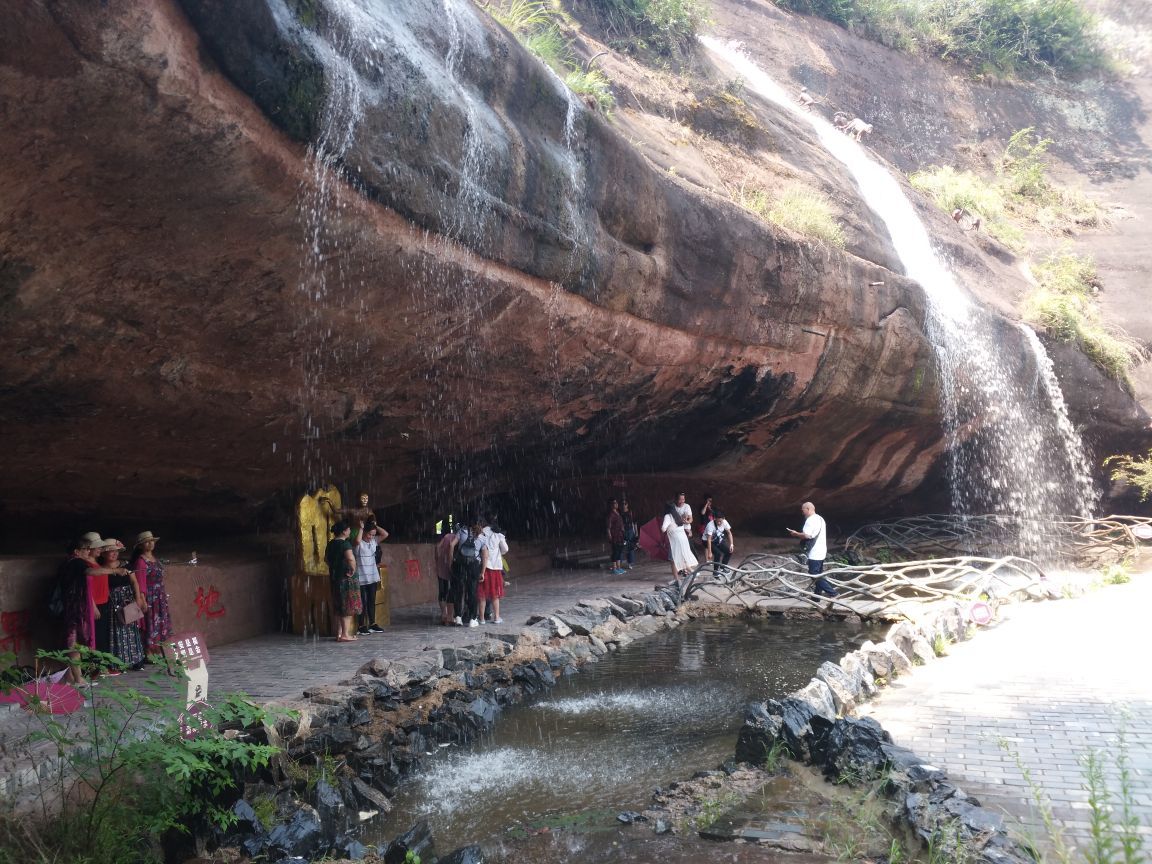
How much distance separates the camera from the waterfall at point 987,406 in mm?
16156

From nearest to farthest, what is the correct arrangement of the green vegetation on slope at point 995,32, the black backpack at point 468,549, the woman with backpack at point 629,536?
1. the black backpack at point 468,549
2. the woman with backpack at point 629,536
3. the green vegetation on slope at point 995,32

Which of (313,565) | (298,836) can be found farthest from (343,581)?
(298,836)

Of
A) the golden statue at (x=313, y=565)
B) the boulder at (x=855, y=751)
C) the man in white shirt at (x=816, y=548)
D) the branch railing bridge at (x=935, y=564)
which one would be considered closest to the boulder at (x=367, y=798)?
the boulder at (x=855, y=751)

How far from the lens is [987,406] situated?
55.2 ft

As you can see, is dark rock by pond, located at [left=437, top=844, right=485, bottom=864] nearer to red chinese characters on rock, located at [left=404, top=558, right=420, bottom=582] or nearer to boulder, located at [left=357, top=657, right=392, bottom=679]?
boulder, located at [left=357, top=657, right=392, bottom=679]

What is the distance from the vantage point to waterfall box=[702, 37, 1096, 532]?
53.0 ft

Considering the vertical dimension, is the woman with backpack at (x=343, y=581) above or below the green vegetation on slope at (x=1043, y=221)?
below

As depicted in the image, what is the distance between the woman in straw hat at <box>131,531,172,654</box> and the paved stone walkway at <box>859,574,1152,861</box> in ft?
19.0

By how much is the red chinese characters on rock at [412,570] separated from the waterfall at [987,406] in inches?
383

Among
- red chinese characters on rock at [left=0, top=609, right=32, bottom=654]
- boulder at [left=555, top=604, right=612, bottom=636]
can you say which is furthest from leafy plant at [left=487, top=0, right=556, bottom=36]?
red chinese characters on rock at [left=0, top=609, right=32, bottom=654]

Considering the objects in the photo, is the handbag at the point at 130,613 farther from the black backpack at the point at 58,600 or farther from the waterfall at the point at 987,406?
the waterfall at the point at 987,406

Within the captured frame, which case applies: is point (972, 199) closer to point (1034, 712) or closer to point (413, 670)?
point (1034, 712)

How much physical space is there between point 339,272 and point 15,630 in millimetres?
3748

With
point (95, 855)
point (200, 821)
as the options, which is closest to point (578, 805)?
point (200, 821)
